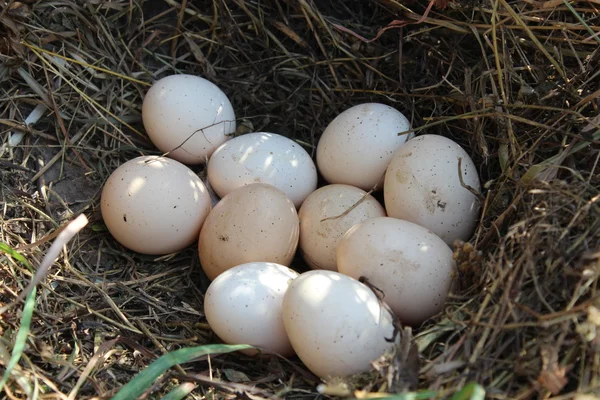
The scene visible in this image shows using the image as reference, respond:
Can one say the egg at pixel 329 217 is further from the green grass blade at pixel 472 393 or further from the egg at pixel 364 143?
the green grass blade at pixel 472 393

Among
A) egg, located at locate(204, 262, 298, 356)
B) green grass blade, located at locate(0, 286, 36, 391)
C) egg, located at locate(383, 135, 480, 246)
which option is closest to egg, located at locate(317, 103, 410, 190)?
egg, located at locate(383, 135, 480, 246)

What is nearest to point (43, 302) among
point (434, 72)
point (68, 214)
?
point (68, 214)

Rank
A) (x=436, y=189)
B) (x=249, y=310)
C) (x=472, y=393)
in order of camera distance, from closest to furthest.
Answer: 1. (x=472, y=393)
2. (x=249, y=310)
3. (x=436, y=189)

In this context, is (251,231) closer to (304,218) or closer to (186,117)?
(304,218)

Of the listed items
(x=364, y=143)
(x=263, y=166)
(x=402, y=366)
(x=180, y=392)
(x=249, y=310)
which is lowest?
(x=180, y=392)

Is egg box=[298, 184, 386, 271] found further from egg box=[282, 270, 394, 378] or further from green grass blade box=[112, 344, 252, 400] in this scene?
green grass blade box=[112, 344, 252, 400]

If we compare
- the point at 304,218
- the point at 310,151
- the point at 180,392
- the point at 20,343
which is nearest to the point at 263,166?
the point at 304,218

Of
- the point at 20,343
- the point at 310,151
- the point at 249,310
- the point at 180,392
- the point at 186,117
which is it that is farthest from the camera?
the point at 310,151
